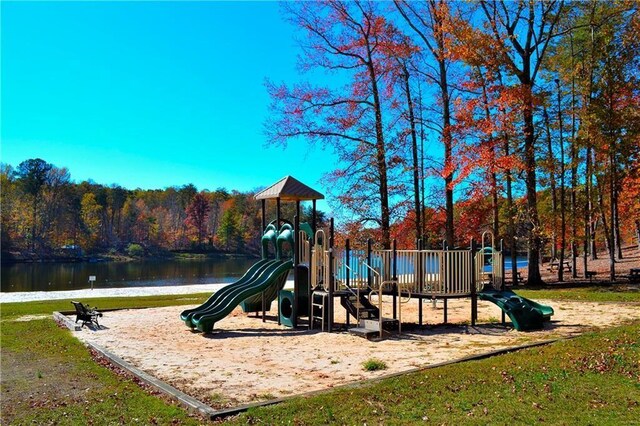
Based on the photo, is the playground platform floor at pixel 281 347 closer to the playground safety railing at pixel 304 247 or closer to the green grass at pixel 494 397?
the green grass at pixel 494 397

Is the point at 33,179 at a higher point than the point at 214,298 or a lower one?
higher

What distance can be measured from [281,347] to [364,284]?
2.85 metres

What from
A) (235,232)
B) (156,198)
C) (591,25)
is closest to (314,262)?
(591,25)

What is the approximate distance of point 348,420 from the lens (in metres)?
5.50

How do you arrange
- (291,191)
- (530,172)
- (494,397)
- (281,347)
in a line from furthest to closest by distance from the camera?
(530,172), (291,191), (281,347), (494,397)

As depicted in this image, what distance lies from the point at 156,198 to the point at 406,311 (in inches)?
4009

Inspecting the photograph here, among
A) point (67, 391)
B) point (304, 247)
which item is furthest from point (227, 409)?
point (304, 247)

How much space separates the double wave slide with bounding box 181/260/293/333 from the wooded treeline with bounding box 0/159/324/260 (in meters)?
58.0

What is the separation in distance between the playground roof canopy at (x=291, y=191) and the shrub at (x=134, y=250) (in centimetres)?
8528

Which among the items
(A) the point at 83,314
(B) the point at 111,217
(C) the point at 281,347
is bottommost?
(C) the point at 281,347

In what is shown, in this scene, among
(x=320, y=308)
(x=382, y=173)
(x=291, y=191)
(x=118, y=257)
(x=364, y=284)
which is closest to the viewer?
(x=364, y=284)

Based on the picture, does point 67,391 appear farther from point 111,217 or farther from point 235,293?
point 111,217

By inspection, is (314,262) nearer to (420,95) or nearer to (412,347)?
(412,347)

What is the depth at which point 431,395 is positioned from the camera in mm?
6289
